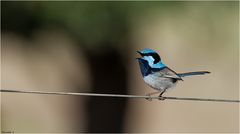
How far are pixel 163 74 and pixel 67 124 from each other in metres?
7.36

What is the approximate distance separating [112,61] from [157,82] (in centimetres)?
549

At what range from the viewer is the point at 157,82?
5.78m

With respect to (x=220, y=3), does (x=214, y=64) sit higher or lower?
lower

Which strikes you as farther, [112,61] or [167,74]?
[112,61]

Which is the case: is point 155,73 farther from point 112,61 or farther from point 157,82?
point 112,61

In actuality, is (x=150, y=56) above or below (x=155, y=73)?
above

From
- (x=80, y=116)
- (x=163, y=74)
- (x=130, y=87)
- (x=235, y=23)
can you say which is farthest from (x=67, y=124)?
(x=163, y=74)

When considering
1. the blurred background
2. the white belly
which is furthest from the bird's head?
the blurred background

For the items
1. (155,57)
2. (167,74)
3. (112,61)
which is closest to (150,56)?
(155,57)

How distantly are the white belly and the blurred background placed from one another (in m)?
4.40

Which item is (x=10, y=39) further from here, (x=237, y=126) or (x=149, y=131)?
(x=237, y=126)

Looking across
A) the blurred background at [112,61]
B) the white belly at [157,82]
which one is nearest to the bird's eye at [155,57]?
the white belly at [157,82]

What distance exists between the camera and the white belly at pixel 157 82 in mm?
5785

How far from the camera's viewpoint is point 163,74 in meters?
5.79
